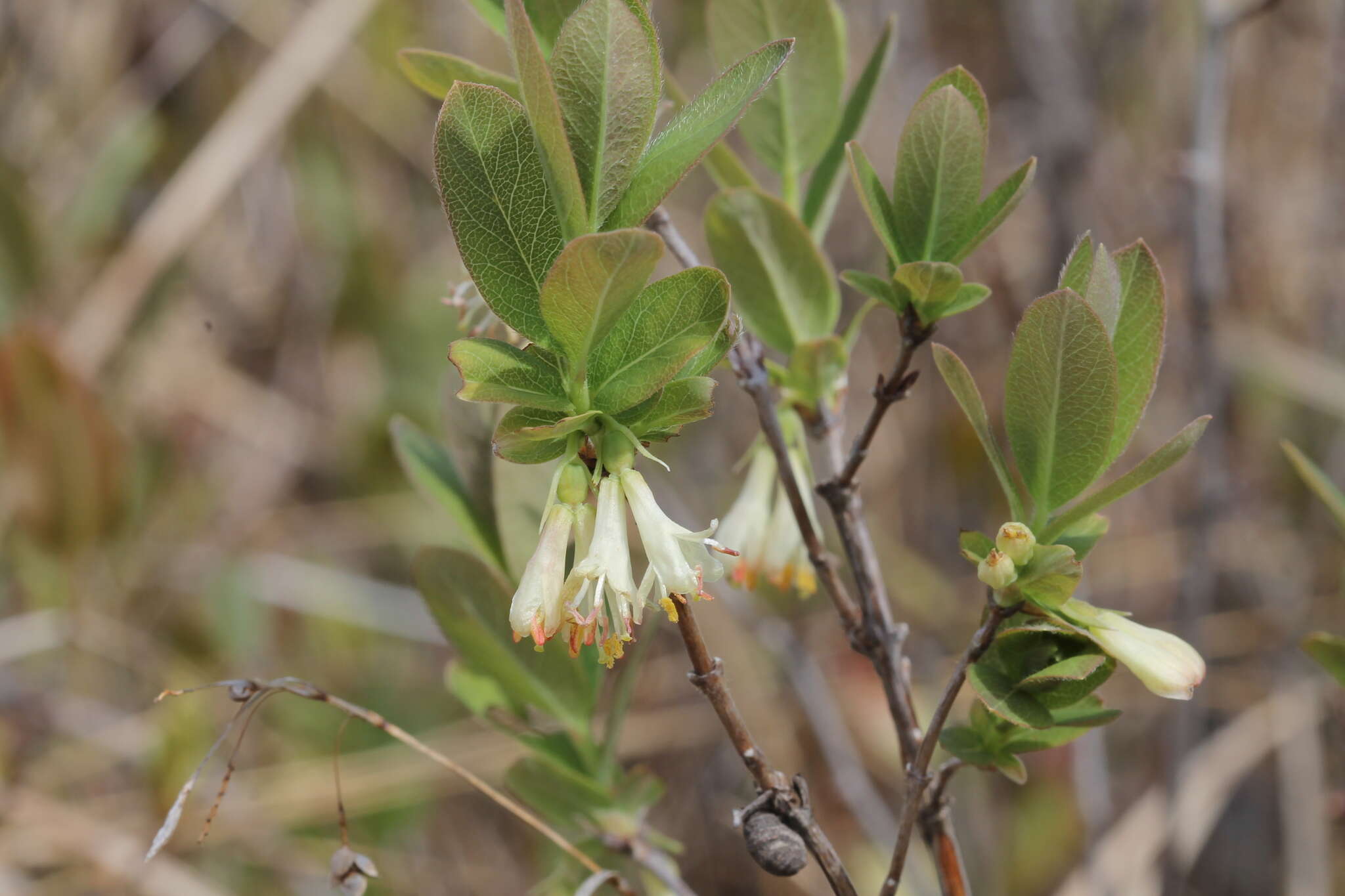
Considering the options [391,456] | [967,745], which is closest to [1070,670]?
[967,745]

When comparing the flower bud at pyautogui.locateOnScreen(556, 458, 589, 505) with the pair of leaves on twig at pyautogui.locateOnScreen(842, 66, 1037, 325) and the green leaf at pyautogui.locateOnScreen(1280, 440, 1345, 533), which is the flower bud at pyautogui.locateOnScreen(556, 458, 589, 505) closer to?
the pair of leaves on twig at pyautogui.locateOnScreen(842, 66, 1037, 325)

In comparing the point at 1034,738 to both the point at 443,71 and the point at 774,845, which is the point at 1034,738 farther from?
the point at 443,71

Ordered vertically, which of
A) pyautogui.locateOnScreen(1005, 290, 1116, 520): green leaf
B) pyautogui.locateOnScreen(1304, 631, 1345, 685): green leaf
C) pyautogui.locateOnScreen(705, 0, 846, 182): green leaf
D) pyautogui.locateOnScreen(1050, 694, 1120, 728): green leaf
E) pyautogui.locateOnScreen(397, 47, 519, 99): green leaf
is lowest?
pyautogui.locateOnScreen(1050, 694, 1120, 728): green leaf

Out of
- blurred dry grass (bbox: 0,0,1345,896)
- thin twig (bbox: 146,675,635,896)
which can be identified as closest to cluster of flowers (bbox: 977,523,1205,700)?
thin twig (bbox: 146,675,635,896)

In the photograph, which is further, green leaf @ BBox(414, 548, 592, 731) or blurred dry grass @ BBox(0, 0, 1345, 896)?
blurred dry grass @ BBox(0, 0, 1345, 896)

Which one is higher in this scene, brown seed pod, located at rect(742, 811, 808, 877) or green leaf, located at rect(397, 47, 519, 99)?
green leaf, located at rect(397, 47, 519, 99)

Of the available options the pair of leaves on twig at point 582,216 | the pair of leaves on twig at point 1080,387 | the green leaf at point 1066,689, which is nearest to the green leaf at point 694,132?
the pair of leaves on twig at point 582,216
